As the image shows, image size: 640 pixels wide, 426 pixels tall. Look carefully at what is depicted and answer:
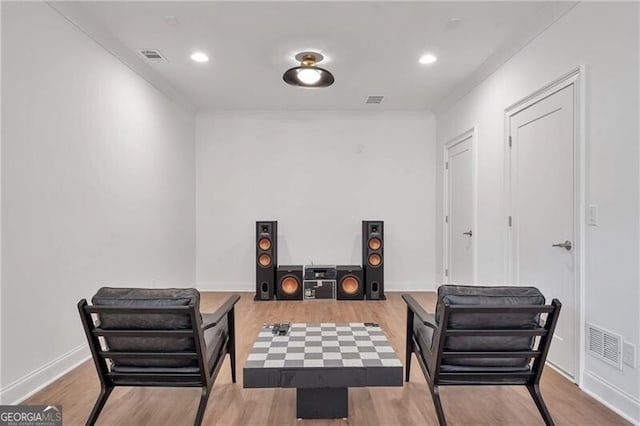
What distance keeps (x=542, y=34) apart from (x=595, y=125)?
0.94m

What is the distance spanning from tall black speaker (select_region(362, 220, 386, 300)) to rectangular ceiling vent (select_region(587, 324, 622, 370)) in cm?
264

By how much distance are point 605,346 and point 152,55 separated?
412cm

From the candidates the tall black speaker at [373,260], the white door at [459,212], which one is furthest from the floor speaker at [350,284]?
the white door at [459,212]

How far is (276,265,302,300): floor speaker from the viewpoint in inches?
184

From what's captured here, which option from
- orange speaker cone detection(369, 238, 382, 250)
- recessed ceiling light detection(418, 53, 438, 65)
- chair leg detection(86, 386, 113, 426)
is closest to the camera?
chair leg detection(86, 386, 113, 426)

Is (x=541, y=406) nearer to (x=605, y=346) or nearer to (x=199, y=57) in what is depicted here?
(x=605, y=346)

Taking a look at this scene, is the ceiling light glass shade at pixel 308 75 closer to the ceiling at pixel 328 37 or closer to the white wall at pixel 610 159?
the ceiling at pixel 328 37

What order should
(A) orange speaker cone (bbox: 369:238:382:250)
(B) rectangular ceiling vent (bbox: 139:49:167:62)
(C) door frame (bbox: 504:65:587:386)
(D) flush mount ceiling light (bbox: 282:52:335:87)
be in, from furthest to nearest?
(A) orange speaker cone (bbox: 369:238:382:250) → (B) rectangular ceiling vent (bbox: 139:49:167:62) → (D) flush mount ceiling light (bbox: 282:52:335:87) → (C) door frame (bbox: 504:65:587:386)

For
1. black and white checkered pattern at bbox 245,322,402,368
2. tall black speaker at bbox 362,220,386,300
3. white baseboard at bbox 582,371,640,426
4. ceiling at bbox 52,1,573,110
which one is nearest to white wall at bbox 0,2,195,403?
ceiling at bbox 52,1,573,110

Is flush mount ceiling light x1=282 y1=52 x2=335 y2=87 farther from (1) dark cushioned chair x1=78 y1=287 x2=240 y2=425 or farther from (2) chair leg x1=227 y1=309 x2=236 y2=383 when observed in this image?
(1) dark cushioned chair x1=78 y1=287 x2=240 y2=425

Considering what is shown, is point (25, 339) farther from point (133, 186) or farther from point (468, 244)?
point (468, 244)

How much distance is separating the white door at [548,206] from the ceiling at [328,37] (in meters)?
0.68

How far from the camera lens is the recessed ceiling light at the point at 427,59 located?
3.44 m

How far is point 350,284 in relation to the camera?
4.70m
